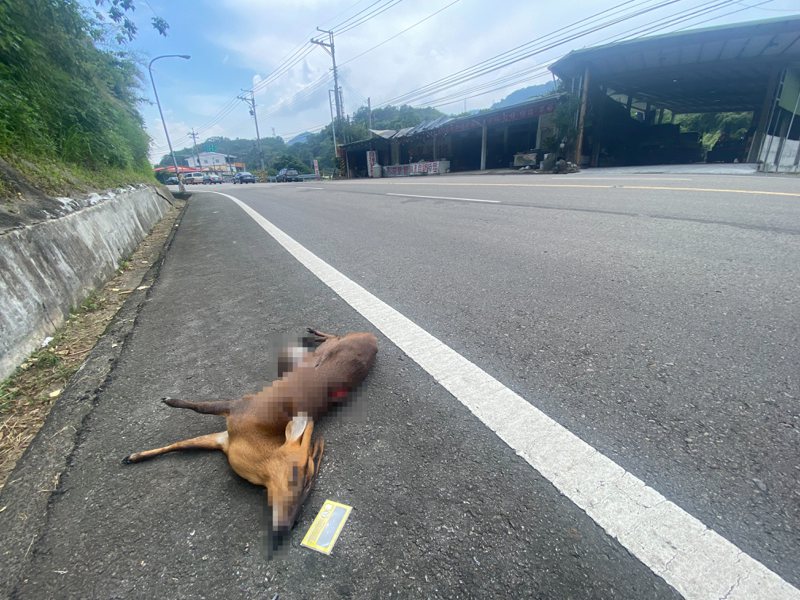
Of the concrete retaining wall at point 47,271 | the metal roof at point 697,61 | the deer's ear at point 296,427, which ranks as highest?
the metal roof at point 697,61

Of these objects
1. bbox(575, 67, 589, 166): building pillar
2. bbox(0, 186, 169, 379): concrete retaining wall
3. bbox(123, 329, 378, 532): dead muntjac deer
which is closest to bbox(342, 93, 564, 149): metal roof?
bbox(575, 67, 589, 166): building pillar

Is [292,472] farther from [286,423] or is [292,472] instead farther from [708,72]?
[708,72]

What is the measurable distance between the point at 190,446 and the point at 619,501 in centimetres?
152

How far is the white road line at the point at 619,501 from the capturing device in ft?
2.96

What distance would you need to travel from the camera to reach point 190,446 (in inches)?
56.7

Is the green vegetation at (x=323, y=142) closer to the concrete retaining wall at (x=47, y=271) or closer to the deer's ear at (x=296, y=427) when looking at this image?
the concrete retaining wall at (x=47, y=271)

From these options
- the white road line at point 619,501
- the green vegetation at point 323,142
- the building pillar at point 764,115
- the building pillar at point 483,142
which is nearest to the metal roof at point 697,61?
the building pillar at point 764,115

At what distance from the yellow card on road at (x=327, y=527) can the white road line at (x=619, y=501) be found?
633 millimetres

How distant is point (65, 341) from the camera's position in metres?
2.50

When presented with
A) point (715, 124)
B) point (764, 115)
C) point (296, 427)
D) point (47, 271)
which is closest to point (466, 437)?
point (296, 427)

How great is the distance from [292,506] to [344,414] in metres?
0.53

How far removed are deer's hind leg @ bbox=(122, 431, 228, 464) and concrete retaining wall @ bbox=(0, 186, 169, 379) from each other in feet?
3.94

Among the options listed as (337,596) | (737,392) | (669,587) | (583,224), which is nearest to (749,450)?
(737,392)

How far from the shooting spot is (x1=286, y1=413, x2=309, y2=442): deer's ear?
4.25ft
